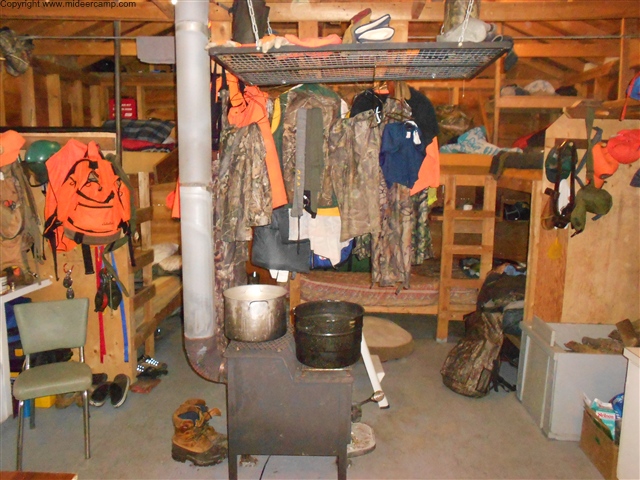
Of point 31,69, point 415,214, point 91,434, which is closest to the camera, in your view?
point 91,434

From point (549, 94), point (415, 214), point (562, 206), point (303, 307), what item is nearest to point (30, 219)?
point (303, 307)

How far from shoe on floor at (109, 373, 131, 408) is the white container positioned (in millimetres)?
2953

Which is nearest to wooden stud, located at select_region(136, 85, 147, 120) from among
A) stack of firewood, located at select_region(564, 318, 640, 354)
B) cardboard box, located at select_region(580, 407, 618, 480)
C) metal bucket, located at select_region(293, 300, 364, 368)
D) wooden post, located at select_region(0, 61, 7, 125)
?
wooden post, located at select_region(0, 61, 7, 125)

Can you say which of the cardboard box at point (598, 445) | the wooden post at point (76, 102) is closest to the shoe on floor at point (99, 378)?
the cardboard box at point (598, 445)

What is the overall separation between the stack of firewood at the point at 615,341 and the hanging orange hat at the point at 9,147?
392 cm

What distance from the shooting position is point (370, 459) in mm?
2818

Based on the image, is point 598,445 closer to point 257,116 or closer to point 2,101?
point 257,116

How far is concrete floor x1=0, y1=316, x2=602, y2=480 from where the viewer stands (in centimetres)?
270

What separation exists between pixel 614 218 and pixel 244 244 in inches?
102

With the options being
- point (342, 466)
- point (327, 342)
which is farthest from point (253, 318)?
point (342, 466)

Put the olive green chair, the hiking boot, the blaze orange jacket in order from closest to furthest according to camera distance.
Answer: the olive green chair, the blaze orange jacket, the hiking boot

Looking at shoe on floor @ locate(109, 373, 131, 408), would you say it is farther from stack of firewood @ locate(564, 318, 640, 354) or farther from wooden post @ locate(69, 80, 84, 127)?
wooden post @ locate(69, 80, 84, 127)

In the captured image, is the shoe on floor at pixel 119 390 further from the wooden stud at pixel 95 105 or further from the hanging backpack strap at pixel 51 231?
the wooden stud at pixel 95 105

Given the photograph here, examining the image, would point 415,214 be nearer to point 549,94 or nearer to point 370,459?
point 370,459
